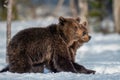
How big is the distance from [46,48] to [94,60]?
23.8 feet

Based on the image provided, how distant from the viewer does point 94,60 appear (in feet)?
56.9

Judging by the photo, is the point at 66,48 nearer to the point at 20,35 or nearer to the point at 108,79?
the point at 20,35

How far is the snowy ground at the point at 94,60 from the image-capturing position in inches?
366

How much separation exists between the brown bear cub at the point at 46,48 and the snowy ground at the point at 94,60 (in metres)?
0.29

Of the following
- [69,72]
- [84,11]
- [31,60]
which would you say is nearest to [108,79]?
[69,72]

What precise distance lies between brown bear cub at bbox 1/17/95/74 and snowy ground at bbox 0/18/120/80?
0.29 meters

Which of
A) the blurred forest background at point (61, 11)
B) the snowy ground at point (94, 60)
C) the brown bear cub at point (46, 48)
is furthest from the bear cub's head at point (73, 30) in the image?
the blurred forest background at point (61, 11)

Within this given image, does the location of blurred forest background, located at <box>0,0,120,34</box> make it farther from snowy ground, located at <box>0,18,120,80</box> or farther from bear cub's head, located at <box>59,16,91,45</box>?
bear cub's head, located at <box>59,16,91,45</box>

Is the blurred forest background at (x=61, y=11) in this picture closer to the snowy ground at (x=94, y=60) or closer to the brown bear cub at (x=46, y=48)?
the snowy ground at (x=94, y=60)

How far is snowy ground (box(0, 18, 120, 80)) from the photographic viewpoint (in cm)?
929

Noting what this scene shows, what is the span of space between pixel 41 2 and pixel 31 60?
4995 centimetres

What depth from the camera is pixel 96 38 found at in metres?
27.5

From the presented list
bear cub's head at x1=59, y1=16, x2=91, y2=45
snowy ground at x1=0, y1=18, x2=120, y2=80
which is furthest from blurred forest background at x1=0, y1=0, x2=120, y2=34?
bear cub's head at x1=59, y1=16, x2=91, y2=45

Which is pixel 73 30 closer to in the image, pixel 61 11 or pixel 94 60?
pixel 94 60
